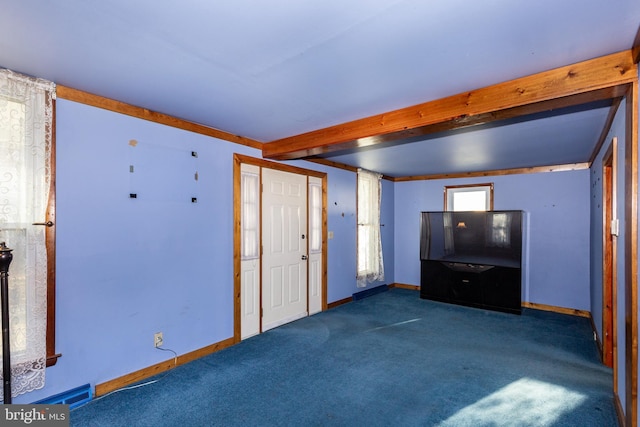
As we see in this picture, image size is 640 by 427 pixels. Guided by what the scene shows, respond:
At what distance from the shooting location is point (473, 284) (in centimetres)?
505

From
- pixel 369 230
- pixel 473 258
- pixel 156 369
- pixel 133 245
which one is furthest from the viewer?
pixel 369 230

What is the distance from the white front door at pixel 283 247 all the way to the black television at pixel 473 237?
2375 millimetres

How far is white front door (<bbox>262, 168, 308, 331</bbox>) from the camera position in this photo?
13.3ft

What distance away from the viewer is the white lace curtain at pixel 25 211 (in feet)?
6.66

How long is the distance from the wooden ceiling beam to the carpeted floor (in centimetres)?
218

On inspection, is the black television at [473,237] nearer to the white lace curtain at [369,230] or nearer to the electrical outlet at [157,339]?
the white lace curtain at [369,230]

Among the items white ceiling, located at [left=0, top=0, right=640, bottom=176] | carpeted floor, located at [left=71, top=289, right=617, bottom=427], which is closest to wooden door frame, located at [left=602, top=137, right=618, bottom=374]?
carpeted floor, located at [left=71, top=289, right=617, bottom=427]

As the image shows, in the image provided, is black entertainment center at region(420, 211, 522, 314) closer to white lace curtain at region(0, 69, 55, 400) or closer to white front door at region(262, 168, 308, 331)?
white front door at region(262, 168, 308, 331)

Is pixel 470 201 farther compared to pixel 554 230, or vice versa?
pixel 470 201

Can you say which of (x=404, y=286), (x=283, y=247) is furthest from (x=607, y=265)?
(x=404, y=286)

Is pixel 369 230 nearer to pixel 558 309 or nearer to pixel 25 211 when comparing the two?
pixel 558 309

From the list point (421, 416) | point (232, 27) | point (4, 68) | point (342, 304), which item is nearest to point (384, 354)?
point (421, 416)

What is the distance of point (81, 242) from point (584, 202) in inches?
251

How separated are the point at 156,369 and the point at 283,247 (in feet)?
6.46
